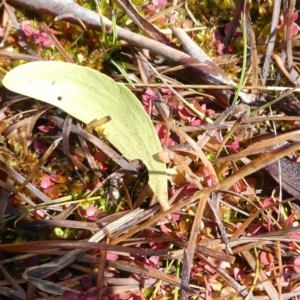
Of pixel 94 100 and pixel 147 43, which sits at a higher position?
pixel 147 43

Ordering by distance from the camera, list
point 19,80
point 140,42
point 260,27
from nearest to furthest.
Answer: point 19,80
point 140,42
point 260,27

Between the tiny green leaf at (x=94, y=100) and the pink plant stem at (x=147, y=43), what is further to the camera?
the pink plant stem at (x=147, y=43)

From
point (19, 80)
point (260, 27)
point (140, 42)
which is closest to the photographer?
point (19, 80)

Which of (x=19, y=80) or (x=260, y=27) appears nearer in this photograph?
(x=19, y=80)

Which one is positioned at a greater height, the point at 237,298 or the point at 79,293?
the point at 79,293

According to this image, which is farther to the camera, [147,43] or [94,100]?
[147,43]

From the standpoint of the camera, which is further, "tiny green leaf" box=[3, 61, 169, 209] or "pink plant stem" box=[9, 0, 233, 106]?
"pink plant stem" box=[9, 0, 233, 106]

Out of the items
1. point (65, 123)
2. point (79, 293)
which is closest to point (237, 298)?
point (79, 293)

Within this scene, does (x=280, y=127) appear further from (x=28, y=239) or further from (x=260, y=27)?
(x=28, y=239)
